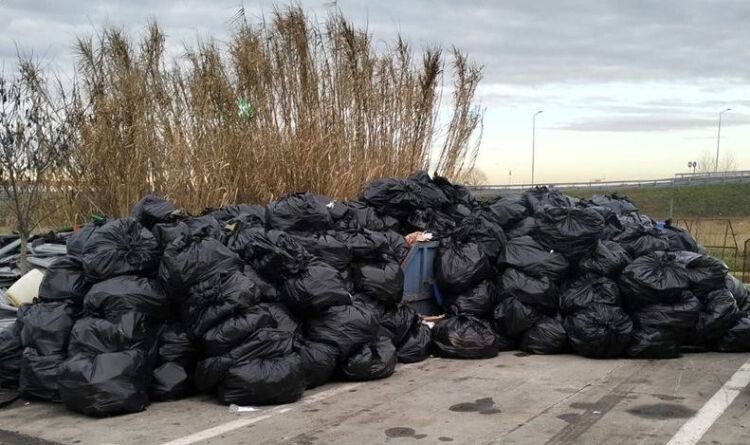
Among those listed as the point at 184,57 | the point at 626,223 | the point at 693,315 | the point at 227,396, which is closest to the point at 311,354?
the point at 227,396

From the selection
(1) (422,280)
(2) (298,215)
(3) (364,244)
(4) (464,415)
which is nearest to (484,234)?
(1) (422,280)

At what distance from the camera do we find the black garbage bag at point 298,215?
647cm

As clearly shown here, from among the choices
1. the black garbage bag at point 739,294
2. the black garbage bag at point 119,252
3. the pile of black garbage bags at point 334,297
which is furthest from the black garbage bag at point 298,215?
the black garbage bag at point 739,294

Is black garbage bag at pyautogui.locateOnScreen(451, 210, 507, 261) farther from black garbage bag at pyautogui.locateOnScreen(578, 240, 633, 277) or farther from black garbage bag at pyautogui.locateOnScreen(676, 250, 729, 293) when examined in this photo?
black garbage bag at pyautogui.locateOnScreen(676, 250, 729, 293)

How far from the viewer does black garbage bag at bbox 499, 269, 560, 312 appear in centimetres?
668

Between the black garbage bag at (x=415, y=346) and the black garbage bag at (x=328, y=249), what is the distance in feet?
2.92

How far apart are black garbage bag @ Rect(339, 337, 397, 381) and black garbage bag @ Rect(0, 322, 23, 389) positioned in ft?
8.04

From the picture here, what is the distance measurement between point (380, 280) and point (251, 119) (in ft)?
12.0

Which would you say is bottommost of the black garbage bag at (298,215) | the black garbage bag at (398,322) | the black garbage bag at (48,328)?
the black garbage bag at (398,322)

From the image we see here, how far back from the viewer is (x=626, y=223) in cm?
780

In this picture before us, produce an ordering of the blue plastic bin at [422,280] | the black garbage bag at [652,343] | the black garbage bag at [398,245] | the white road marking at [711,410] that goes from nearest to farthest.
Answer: the white road marking at [711,410] < the black garbage bag at [652,343] < the black garbage bag at [398,245] < the blue plastic bin at [422,280]

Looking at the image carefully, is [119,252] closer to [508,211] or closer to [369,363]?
[369,363]

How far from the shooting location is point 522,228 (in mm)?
7449

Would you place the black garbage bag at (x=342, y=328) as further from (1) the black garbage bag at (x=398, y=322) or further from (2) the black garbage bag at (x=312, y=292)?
(1) the black garbage bag at (x=398, y=322)
